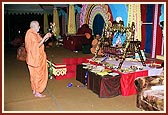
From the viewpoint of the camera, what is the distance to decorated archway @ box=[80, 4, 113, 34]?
274 inches

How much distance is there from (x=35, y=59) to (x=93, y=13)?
4.39 m

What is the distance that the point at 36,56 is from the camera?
12.5ft

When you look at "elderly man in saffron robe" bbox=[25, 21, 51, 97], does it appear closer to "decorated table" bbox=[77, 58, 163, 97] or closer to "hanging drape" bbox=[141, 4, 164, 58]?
"decorated table" bbox=[77, 58, 163, 97]

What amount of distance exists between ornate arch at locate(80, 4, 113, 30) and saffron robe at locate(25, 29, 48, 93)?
339cm

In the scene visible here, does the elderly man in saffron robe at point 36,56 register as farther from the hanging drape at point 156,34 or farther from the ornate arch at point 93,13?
the ornate arch at point 93,13

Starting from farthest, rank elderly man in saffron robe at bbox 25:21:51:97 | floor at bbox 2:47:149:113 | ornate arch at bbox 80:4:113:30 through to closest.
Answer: ornate arch at bbox 80:4:113:30, elderly man in saffron robe at bbox 25:21:51:97, floor at bbox 2:47:149:113

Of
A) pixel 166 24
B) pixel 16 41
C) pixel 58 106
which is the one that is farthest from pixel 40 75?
pixel 16 41

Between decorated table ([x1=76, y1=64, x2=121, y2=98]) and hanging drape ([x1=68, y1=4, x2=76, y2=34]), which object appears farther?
hanging drape ([x1=68, y1=4, x2=76, y2=34])

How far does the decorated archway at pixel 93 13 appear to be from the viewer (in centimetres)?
696

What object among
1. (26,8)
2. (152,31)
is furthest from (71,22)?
(152,31)

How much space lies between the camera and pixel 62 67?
5324mm

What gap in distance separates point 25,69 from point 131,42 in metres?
3.23

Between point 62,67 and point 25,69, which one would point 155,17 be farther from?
point 25,69


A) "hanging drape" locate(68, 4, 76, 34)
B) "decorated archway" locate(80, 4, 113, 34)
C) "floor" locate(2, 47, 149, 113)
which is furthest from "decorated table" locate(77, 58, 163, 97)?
"hanging drape" locate(68, 4, 76, 34)
